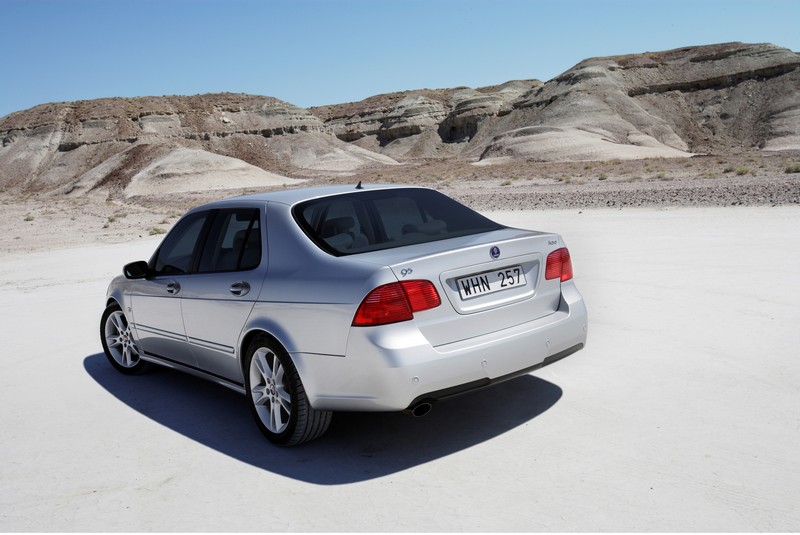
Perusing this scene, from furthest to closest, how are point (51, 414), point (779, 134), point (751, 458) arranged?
point (779, 134)
point (51, 414)
point (751, 458)

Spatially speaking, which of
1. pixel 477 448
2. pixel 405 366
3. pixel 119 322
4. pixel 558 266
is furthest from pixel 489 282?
pixel 119 322

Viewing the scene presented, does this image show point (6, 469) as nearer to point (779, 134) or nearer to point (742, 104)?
point (779, 134)

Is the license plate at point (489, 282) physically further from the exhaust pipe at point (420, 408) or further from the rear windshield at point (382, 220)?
the exhaust pipe at point (420, 408)

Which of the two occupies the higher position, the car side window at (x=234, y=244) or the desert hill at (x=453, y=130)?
the desert hill at (x=453, y=130)

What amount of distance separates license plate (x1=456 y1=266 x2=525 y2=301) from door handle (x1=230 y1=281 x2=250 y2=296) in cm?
136

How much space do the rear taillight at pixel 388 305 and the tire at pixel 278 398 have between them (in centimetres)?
65

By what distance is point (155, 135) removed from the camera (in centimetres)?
10869

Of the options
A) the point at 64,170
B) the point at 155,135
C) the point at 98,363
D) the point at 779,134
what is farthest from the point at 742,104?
the point at 98,363

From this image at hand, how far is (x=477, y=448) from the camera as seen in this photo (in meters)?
4.29

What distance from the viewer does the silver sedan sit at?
12.9 ft

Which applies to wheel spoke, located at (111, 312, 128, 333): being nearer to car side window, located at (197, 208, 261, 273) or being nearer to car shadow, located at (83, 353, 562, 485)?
car shadow, located at (83, 353, 562, 485)

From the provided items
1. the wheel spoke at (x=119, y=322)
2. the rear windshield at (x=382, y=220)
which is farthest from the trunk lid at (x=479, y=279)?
the wheel spoke at (x=119, y=322)

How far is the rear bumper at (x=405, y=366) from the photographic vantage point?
12.7 feet

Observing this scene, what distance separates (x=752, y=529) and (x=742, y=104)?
108806 millimetres
